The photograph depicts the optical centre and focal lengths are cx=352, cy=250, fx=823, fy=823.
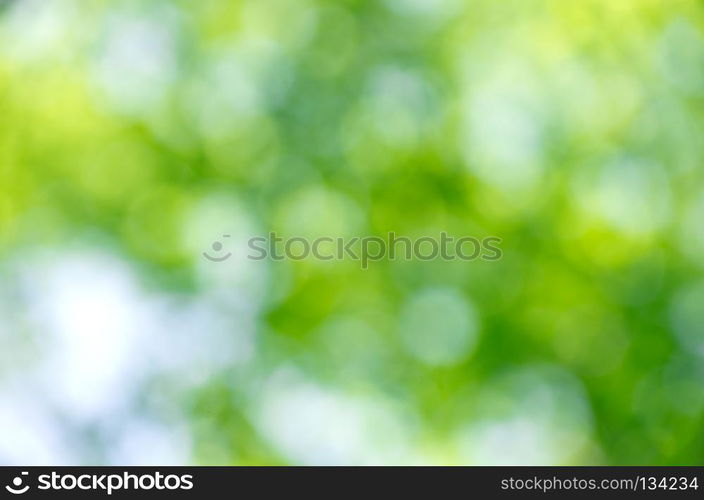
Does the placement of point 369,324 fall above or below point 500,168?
below

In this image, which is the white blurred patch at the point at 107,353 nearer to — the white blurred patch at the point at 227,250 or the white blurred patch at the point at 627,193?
the white blurred patch at the point at 227,250

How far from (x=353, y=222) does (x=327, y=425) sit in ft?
1.12

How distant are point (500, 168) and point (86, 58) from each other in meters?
0.73

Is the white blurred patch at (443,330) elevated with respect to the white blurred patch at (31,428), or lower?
elevated

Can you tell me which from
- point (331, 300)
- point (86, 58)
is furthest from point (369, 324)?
point (86, 58)

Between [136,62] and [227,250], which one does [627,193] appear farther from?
[136,62]

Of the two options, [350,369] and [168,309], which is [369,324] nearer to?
[350,369]

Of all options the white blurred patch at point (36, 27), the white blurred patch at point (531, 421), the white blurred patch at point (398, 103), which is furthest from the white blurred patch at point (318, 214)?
the white blurred patch at point (36, 27)

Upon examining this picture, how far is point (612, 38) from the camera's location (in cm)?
141

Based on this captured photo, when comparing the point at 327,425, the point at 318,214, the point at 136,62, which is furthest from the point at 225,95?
the point at 327,425

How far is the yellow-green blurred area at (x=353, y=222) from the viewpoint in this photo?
133 cm
